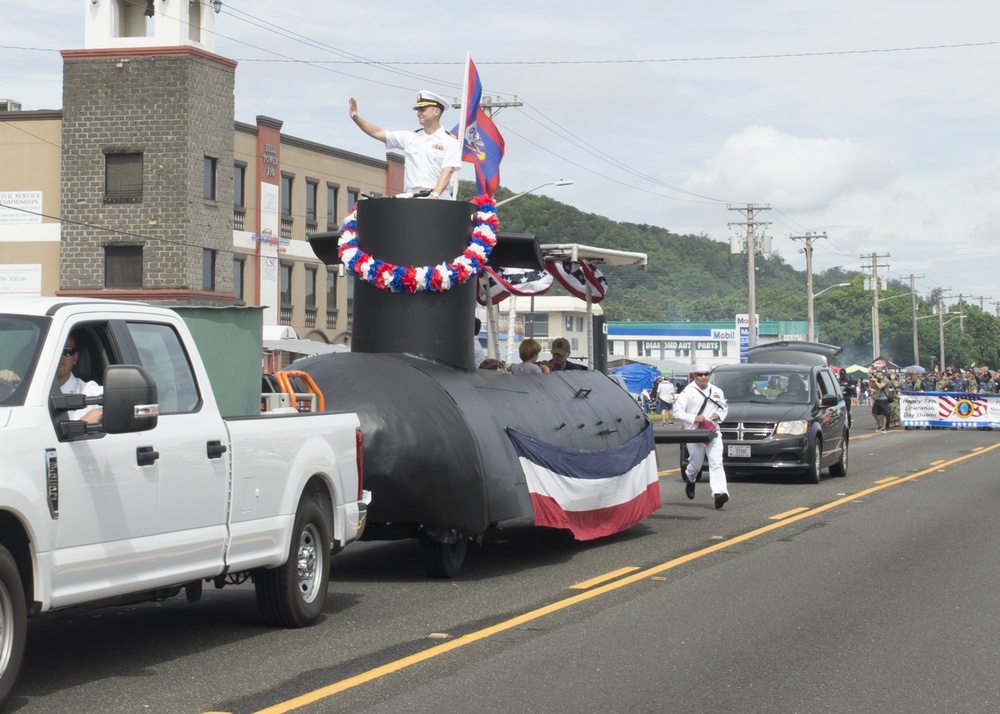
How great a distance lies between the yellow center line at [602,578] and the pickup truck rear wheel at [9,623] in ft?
17.9

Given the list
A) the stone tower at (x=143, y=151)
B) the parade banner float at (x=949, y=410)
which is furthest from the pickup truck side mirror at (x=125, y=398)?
the stone tower at (x=143, y=151)

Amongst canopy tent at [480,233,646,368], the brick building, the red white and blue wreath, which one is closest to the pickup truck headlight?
canopy tent at [480,233,646,368]

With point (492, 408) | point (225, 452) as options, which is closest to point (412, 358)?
point (492, 408)

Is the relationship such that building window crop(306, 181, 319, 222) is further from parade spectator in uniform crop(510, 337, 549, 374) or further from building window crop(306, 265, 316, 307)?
parade spectator in uniform crop(510, 337, 549, 374)

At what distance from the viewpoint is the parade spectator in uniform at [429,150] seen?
1316 cm

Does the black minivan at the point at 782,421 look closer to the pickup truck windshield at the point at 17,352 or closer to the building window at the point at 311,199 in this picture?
the pickup truck windshield at the point at 17,352

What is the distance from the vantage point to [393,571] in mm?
12164

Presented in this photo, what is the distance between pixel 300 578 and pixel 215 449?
1588 millimetres

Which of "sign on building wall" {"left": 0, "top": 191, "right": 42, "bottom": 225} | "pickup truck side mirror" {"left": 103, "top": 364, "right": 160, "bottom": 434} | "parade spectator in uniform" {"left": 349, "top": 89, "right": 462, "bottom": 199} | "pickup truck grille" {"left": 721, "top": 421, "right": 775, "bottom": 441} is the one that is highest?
"sign on building wall" {"left": 0, "top": 191, "right": 42, "bottom": 225}

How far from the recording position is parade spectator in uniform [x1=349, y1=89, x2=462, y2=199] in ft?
43.2

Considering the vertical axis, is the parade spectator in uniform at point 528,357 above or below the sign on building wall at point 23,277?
below

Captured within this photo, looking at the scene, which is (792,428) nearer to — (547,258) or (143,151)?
(547,258)

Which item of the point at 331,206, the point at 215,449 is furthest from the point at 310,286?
the point at 215,449

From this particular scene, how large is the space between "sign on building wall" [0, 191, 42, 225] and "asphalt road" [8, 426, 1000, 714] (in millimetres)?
36972
